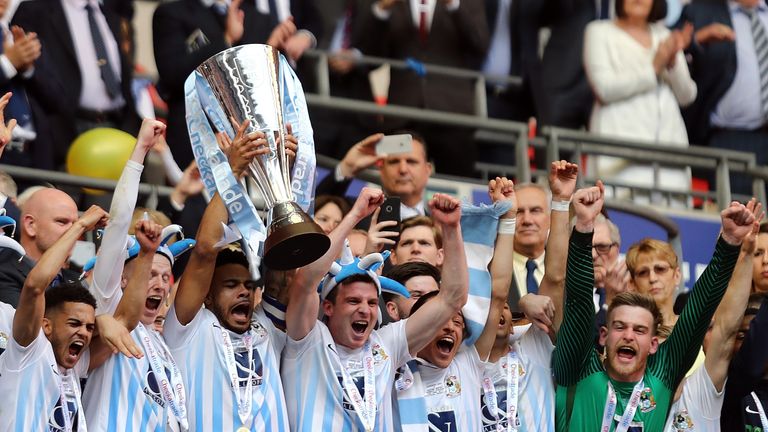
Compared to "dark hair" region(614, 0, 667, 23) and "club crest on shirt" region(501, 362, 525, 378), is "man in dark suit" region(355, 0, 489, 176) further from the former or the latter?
"club crest on shirt" region(501, 362, 525, 378)

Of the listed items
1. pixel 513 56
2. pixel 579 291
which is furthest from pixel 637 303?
pixel 513 56

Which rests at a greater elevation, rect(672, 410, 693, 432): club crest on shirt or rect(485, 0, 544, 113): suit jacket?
rect(485, 0, 544, 113): suit jacket

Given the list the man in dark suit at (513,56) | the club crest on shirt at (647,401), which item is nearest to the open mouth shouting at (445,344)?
the club crest on shirt at (647,401)

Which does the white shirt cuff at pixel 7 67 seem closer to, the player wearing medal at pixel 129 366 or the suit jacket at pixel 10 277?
the suit jacket at pixel 10 277

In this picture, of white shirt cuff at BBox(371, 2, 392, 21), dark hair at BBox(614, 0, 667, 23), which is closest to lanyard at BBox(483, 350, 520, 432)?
white shirt cuff at BBox(371, 2, 392, 21)

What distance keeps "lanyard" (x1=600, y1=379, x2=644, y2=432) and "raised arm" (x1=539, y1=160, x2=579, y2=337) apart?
49 centimetres

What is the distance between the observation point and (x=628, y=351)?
9.45 metres

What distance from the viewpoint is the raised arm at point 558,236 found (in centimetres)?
945

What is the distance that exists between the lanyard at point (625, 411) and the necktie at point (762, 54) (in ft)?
15.4

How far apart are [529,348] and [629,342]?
19.0 inches

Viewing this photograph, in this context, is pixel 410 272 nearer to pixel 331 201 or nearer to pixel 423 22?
pixel 331 201

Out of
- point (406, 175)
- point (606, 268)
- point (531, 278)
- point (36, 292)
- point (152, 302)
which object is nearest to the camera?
point (36, 292)

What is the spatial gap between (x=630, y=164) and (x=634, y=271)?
Answer: 2655 mm

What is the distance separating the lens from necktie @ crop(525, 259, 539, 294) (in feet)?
33.6
